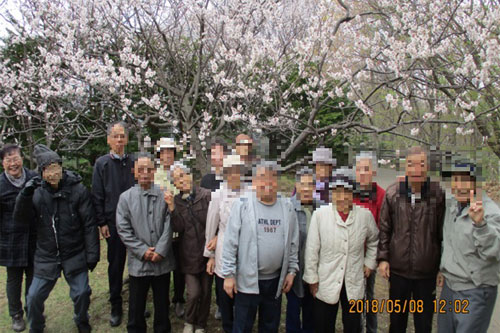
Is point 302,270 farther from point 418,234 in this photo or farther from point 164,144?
point 164,144

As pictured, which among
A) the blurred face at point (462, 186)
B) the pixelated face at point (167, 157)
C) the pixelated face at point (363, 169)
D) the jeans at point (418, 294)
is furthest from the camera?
the pixelated face at point (167, 157)

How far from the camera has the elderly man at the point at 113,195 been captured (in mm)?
3318

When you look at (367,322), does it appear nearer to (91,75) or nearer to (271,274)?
(271,274)

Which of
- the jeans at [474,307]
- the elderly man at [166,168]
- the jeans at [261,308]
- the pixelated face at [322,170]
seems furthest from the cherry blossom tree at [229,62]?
the jeans at [474,307]

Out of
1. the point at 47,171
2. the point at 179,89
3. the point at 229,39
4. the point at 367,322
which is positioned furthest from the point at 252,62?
the point at 367,322

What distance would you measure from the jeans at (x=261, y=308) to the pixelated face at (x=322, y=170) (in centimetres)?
85

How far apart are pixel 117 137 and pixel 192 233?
4.07 ft

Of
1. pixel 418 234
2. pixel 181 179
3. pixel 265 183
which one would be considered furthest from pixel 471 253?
pixel 181 179

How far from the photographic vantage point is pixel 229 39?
19.0 feet

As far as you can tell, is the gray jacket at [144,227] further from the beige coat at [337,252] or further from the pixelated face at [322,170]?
the pixelated face at [322,170]

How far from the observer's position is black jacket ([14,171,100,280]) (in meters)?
2.89

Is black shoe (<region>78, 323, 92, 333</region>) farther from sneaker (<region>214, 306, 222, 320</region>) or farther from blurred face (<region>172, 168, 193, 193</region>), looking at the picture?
blurred face (<region>172, 168, 193, 193</region>)

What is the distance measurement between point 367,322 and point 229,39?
469 cm
